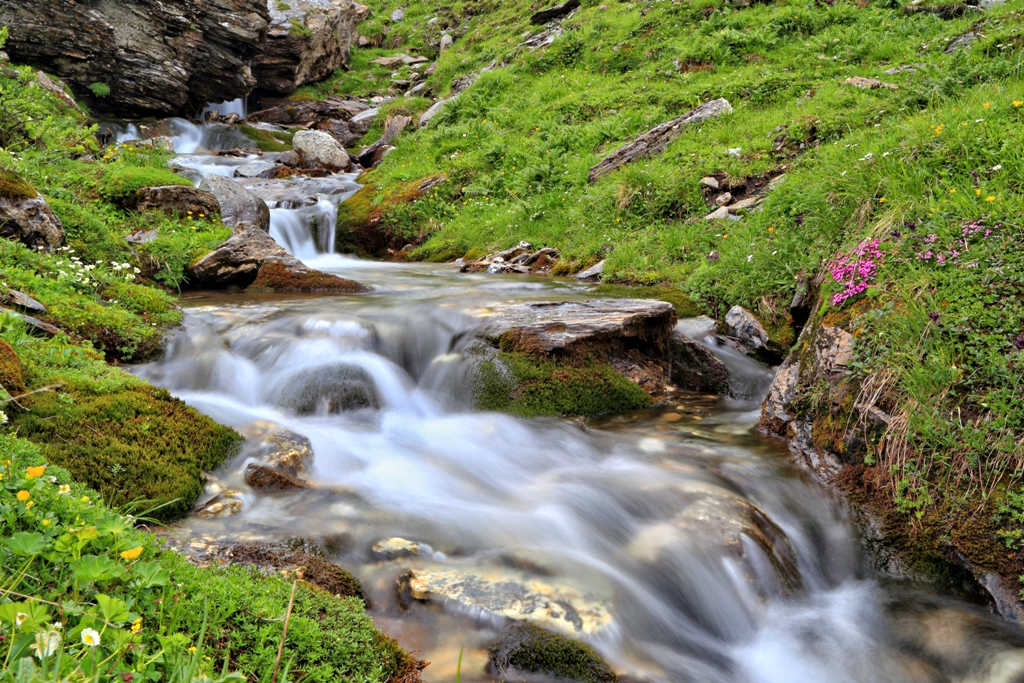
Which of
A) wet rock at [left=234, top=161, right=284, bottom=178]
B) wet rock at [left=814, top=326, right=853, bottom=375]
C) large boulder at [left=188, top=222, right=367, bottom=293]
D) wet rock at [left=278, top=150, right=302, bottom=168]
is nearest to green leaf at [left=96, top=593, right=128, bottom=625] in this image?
wet rock at [left=814, top=326, right=853, bottom=375]

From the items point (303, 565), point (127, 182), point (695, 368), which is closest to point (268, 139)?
point (127, 182)

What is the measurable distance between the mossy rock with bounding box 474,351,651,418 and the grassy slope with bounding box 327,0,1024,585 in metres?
1.52

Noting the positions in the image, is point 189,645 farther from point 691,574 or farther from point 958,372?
point 958,372

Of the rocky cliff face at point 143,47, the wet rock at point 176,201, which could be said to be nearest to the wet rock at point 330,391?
the wet rock at point 176,201

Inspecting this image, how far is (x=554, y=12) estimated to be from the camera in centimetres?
2098

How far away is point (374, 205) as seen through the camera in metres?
13.6

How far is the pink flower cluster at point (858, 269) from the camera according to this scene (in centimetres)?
482

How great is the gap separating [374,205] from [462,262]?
3.54 metres

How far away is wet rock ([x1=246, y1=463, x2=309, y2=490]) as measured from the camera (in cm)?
375

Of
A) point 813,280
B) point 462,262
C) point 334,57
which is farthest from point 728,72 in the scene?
point 334,57

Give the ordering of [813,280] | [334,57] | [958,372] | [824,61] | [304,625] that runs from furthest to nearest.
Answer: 1. [334,57]
2. [824,61]
3. [813,280]
4. [958,372]
5. [304,625]

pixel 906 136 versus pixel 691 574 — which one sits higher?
pixel 906 136

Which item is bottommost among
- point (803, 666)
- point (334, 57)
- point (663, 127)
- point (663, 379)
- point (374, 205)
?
point (803, 666)

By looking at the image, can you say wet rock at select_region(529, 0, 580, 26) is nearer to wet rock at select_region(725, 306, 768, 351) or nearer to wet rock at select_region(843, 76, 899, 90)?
wet rock at select_region(843, 76, 899, 90)
